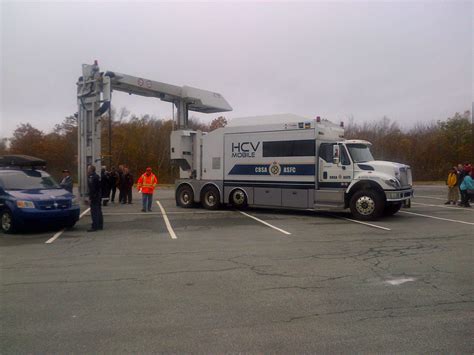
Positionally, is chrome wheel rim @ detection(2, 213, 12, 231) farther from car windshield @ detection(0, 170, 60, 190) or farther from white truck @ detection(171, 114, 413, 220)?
white truck @ detection(171, 114, 413, 220)

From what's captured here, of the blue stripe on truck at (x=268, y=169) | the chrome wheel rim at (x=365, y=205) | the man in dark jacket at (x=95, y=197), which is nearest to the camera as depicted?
the man in dark jacket at (x=95, y=197)

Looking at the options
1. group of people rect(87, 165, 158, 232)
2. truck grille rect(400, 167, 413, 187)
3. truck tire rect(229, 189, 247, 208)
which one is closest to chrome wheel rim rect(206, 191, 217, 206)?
truck tire rect(229, 189, 247, 208)

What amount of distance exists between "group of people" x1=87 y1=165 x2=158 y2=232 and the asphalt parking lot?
79 centimetres

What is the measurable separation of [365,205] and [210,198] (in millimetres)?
6376

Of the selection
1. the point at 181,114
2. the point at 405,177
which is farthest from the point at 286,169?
the point at 181,114

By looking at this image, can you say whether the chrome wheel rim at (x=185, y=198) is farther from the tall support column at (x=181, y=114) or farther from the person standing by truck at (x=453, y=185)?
the person standing by truck at (x=453, y=185)

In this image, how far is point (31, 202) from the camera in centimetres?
1049

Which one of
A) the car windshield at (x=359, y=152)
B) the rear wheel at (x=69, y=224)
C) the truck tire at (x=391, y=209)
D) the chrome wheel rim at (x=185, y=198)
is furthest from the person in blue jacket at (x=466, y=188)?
the rear wheel at (x=69, y=224)

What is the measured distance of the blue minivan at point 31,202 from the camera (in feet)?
34.2

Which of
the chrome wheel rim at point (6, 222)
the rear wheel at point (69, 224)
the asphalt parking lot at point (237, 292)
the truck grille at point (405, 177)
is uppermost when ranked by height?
the truck grille at point (405, 177)

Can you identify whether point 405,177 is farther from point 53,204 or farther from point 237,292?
point 53,204

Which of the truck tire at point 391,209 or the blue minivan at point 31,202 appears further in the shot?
the truck tire at point 391,209

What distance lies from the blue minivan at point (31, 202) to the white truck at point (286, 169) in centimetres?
644

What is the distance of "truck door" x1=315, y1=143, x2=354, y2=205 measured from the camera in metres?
14.1
